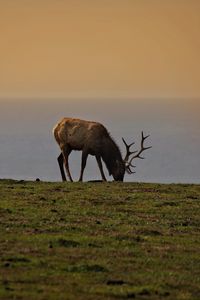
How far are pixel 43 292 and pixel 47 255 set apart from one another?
2.85m

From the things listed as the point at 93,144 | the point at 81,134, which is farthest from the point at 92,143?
the point at 81,134

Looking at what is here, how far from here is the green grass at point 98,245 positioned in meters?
19.3

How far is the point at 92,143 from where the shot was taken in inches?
1633

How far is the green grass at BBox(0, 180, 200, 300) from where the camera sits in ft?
63.3

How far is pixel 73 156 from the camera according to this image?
19125 cm

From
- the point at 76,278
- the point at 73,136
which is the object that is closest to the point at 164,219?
the point at 76,278

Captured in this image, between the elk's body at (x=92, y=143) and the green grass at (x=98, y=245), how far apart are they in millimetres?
8909

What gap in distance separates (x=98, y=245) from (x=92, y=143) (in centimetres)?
1870

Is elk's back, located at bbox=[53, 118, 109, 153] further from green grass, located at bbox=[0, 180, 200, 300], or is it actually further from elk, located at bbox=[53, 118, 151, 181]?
green grass, located at bbox=[0, 180, 200, 300]

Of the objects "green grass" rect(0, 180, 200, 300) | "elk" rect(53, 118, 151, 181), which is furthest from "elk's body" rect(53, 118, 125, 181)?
"green grass" rect(0, 180, 200, 300)

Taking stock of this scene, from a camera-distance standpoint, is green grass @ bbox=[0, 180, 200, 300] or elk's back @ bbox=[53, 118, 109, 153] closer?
green grass @ bbox=[0, 180, 200, 300]

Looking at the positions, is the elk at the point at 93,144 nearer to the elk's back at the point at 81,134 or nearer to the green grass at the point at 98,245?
the elk's back at the point at 81,134

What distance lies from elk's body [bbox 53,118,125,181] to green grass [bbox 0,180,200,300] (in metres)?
8.91

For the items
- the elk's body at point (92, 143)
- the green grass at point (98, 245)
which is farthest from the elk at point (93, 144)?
the green grass at point (98, 245)
